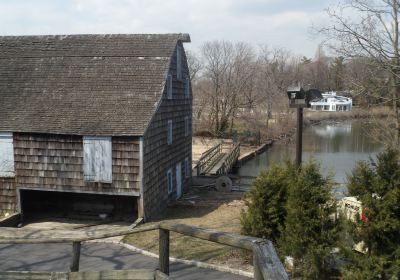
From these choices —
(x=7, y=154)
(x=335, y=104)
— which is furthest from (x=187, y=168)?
(x=335, y=104)

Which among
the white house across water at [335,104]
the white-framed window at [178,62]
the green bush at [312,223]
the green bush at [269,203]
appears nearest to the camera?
the green bush at [312,223]

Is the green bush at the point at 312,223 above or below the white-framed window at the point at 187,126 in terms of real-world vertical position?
below

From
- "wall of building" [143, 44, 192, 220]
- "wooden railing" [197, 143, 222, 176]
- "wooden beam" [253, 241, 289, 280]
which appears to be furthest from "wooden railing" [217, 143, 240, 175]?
"wooden beam" [253, 241, 289, 280]

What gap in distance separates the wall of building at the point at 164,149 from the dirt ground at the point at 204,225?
0.77 meters

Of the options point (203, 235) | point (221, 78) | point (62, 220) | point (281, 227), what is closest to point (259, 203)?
point (281, 227)

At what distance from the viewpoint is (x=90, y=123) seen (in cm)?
1541

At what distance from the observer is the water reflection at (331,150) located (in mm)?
33338

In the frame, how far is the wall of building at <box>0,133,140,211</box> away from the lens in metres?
15.0

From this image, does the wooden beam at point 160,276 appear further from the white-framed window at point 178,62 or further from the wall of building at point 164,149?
the white-framed window at point 178,62

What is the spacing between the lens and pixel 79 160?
15.3 meters

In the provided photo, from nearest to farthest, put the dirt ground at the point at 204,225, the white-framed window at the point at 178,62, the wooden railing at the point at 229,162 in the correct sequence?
the dirt ground at the point at 204,225 → the white-framed window at the point at 178,62 → the wooden railing at the point at 229,162

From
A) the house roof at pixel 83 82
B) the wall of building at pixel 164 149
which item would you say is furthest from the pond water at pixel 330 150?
the house roof at pixel 83 82

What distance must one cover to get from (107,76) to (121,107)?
1.95 metres

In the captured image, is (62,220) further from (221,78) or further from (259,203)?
(221,78)
